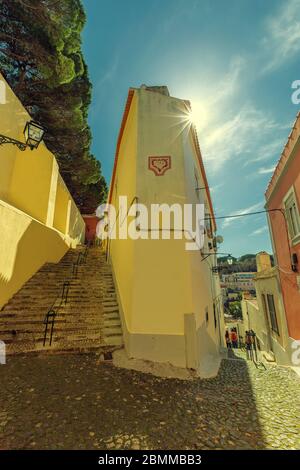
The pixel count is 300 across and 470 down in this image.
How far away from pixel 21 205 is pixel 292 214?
10657 mm

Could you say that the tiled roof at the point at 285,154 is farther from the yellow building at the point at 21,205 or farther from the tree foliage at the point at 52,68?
the tree foliage at the point at 52,68

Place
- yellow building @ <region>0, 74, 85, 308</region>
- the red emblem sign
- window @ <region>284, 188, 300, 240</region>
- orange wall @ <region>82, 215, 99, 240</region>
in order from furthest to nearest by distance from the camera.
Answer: orange wall @ <region>82, 215, 99, 240</region> → window @ <region>284, 188, 300, 240</region> → yellow building @ <region>0, 74, 85, 308</region> → the red emblem sign

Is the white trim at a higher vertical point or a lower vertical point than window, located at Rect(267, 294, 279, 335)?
higher

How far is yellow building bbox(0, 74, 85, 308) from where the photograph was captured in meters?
6.61

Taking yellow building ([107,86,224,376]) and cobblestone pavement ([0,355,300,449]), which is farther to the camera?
yellow building ([107,86,224,376])

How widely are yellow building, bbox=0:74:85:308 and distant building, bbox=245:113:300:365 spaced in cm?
907

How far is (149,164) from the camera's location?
19.9ft

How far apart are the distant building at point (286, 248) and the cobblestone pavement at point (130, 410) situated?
4.02m

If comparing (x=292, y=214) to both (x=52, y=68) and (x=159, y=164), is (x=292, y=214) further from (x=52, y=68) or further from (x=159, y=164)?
(x=52, y=68)

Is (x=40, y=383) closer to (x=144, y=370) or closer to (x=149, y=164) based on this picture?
(x=144, y=370)

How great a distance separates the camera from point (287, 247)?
7.92 meters

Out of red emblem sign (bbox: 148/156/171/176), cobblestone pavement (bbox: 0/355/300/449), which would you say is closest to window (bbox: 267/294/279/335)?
cobblestone pavement (bbox: 0/355/300/449)

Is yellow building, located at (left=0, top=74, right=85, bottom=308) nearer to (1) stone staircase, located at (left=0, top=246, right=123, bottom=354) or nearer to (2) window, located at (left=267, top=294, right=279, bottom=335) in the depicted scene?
(1) stone staircase, located at (left=0, top=246, right=123, bottom=354)

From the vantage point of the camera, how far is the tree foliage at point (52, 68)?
355 inches
